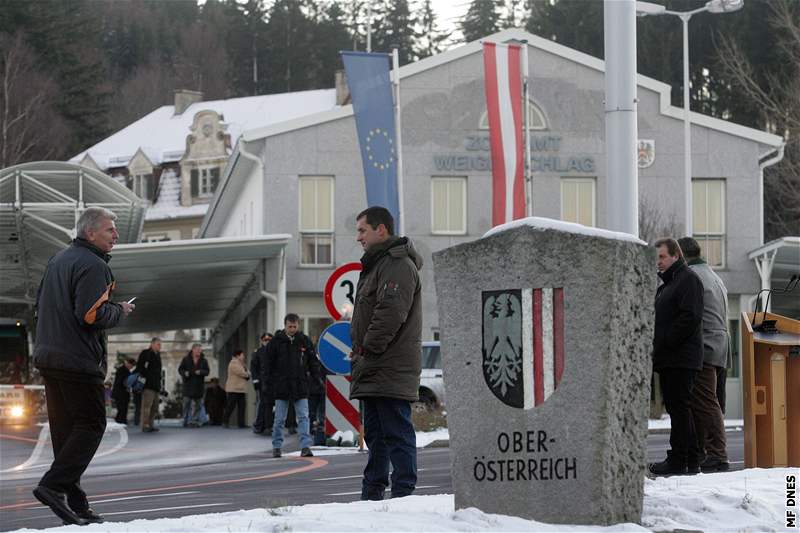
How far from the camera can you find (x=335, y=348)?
61.9 feet

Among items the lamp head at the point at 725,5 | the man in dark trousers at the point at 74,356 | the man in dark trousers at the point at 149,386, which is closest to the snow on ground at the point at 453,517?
the man in dark trousers at the point at 74,356

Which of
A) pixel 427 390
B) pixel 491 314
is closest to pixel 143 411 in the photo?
pixel 427 390

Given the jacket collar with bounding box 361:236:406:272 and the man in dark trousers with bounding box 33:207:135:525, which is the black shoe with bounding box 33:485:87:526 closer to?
the man in dark trousers with bounding box 33:207:135:525

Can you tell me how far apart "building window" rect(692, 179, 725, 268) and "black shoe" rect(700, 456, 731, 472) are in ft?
99.4

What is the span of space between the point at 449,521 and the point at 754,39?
5964 centimetres

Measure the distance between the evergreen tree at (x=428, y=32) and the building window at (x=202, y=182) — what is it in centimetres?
1898

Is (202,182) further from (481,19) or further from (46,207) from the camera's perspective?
(46,207)

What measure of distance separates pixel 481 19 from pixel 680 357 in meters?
79.6

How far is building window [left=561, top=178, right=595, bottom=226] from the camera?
42.6m

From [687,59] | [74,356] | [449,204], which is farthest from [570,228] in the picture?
[449,204]

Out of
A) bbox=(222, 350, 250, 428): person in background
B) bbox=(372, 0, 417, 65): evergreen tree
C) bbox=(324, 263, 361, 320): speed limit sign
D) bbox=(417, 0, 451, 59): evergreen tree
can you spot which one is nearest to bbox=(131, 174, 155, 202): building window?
bbox=(372, 0, 417, 65): evergreen tree

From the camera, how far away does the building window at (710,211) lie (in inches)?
1674

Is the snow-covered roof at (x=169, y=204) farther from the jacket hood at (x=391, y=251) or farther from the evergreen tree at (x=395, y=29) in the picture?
the jacket hood at (x=391, y=251)

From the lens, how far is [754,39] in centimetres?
6494
